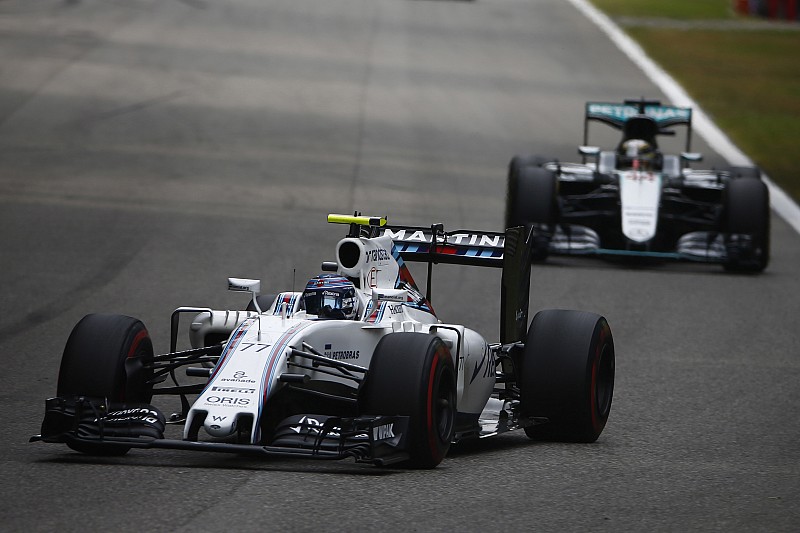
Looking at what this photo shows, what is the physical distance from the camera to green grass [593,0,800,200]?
30.1m

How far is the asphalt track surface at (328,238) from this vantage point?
7.78 m

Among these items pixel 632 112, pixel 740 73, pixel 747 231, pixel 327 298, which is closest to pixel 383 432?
pixel 327 298

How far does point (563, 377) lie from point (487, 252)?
1.28 m

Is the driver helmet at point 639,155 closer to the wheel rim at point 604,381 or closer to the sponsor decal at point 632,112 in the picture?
the sponsor decal at point 632,112

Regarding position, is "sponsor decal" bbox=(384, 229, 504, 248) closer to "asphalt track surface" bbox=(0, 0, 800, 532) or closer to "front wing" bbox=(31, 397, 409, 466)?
"asphalt track surface" bbox=(0, 0, 800, 532)

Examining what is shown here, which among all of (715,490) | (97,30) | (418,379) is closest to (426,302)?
(418,379)

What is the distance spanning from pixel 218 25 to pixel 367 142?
593 inches

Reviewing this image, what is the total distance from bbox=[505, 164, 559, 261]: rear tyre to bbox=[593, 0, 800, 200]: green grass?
7.41m

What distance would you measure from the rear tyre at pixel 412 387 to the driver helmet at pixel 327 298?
2.42ft

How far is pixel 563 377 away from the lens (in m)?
9.66

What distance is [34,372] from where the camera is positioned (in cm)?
1176

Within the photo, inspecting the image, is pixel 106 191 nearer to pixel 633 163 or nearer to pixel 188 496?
pixel 633 163

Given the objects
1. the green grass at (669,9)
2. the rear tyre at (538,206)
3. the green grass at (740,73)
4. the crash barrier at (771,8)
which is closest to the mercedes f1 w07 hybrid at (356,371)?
the rear tyre at (538,206)

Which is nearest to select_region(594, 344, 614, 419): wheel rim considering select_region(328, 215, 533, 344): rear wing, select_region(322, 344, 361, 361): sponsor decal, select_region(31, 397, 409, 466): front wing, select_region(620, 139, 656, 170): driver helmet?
select_region(328, 215, 533, 344): rear wing
